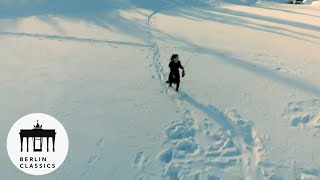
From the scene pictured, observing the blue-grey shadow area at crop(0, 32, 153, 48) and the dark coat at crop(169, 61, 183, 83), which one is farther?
the blue-grey shadow area at crop(0, 32, 153, 48)

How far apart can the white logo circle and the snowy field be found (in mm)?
166

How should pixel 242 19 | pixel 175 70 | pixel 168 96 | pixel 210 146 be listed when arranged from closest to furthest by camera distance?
pixel 210 146 < pixel 175 70 < pixel 168 96 < pixel 242 19

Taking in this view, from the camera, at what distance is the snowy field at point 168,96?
7277 mm

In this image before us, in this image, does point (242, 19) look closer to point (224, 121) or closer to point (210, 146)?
point (224, 121)

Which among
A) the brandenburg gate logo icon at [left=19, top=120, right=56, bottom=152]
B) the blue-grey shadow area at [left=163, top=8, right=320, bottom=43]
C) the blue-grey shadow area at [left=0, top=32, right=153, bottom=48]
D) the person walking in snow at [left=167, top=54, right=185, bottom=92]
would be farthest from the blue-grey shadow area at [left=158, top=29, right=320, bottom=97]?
the brandenburg gate logo icon at [left=19, top=120, right=56, bottom=152]

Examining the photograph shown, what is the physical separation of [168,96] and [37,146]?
4047 millimetres

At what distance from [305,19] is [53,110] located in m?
17.6

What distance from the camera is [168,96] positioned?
33.6 feet

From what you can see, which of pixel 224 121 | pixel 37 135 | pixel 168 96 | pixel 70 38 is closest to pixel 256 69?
pixel 168 96

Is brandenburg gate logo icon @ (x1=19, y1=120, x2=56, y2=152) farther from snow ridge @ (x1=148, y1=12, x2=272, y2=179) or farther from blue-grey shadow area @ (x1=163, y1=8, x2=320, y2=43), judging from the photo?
blue-grey shadow area @ (x1=163, y1=8, x2=320, y2=43)

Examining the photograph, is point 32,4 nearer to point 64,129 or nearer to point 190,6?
point 190,6

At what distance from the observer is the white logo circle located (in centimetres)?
709

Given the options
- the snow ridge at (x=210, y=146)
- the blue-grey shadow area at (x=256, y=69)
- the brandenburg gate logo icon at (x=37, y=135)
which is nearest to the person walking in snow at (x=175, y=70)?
the snow ridge at (x=210, y=146)

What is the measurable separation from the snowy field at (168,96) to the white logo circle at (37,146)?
0.55 feet
